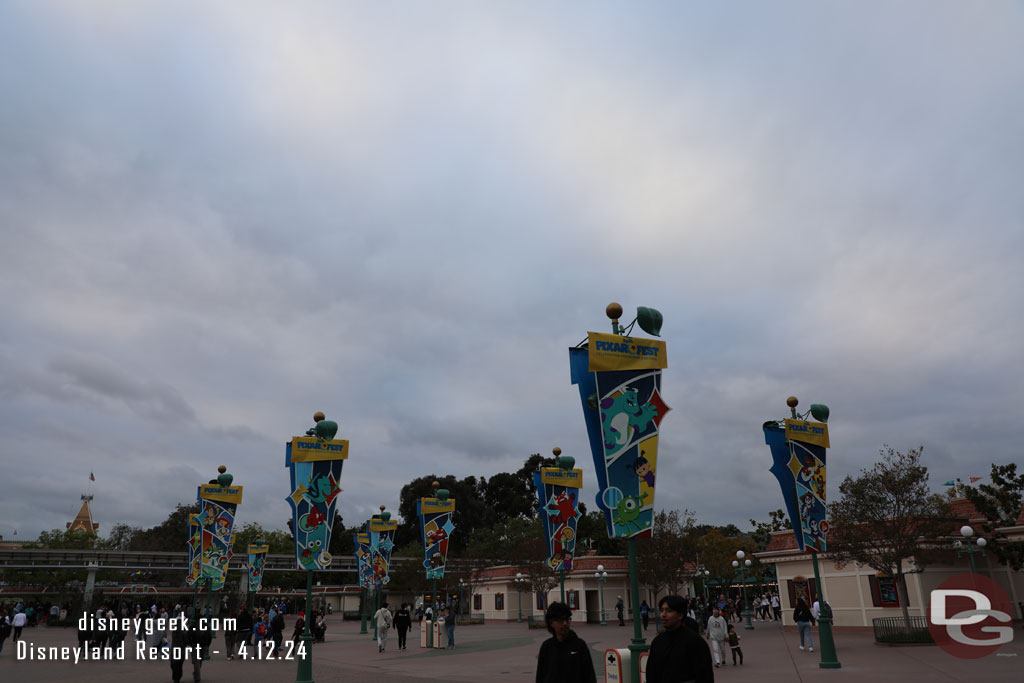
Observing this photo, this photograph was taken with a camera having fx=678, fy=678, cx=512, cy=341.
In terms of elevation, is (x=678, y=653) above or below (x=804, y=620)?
above

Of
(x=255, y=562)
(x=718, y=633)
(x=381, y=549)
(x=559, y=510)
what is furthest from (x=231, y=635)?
(x=255, y=562)

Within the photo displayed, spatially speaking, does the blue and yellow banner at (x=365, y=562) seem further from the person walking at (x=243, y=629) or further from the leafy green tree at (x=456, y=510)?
the leafy green tree at (x=456, y=510)

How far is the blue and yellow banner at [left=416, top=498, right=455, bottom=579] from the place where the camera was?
970 inches

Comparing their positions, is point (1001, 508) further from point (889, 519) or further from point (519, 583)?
point (519, 583)

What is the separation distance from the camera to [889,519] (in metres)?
22.4

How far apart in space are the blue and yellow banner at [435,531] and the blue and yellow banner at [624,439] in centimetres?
1509

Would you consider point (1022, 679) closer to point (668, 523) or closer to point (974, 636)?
point (974, 636)

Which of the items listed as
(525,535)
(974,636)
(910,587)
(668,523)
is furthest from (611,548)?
(974,636)

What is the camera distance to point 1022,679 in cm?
1250

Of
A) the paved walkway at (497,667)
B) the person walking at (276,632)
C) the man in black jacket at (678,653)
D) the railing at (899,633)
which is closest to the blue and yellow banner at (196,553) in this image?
the paved walkway at (497,667)

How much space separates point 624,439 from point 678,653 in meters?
5.33

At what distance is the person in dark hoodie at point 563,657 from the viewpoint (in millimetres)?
6020

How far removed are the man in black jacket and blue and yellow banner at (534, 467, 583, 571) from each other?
13143 mm

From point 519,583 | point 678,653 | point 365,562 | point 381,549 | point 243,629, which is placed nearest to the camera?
point 678,653
